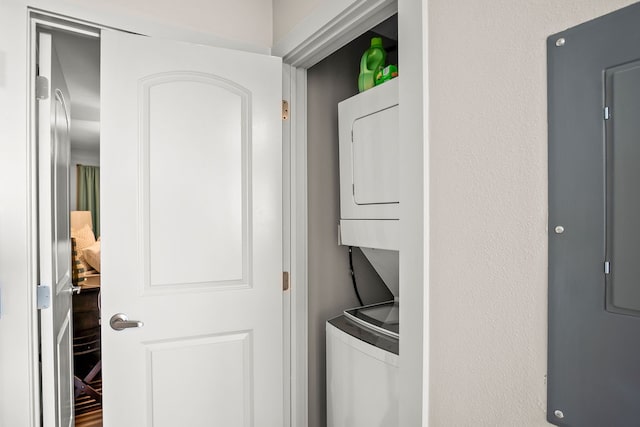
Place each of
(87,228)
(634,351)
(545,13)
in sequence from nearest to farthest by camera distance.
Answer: (634,351) → (545,13) → (87,228)

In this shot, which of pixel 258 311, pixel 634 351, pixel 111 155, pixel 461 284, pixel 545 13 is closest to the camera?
pixel 634 351

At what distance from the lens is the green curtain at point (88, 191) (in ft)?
20.7

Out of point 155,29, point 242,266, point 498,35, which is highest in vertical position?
point 155,29

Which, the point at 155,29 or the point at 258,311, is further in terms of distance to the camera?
the point at 258,311

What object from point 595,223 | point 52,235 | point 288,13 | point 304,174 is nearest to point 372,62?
point 288,13

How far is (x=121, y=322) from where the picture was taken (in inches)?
57.4

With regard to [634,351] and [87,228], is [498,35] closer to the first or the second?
[634,351]

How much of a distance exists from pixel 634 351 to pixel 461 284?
13.8 inches

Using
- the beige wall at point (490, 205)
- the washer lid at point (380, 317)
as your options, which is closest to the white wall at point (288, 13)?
the beige wall at point (490, 205)

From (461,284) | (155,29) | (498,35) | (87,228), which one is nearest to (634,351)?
(461,284)

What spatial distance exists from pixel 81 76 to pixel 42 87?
1.57 metres

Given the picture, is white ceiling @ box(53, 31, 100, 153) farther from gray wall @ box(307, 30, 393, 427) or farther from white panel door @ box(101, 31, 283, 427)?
gray wall @ box(307, 30, 393, 427)

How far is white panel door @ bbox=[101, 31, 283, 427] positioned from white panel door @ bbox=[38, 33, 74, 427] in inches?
6.9

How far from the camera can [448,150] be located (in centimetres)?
96
